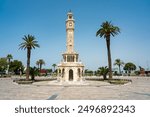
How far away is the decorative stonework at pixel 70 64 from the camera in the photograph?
2122 inches

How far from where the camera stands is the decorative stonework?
53.9m

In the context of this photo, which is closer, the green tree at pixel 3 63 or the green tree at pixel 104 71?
the green tree at pixel 104 71

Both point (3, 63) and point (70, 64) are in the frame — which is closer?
point (70, 64)

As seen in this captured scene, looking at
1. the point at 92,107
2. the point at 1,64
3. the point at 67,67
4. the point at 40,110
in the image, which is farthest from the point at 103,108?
the point at 1,64

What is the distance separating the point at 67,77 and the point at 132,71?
11539 centimetres

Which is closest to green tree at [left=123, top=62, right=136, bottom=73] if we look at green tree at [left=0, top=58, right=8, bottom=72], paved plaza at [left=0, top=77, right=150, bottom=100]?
green tree at [left=0, top=58, right=8, bottom=72]

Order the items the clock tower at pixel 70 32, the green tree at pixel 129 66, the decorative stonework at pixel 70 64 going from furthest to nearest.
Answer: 1. the green tree at pixel 129 66
2. the clock tower at pixel 70 32
3. the decorative stonework at pixel 70 64

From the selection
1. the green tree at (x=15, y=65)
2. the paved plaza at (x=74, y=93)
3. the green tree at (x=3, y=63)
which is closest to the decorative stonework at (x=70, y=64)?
the paved plaza at (x=74, y=93)

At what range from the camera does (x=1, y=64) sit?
357 feet

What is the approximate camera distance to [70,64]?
177 feet

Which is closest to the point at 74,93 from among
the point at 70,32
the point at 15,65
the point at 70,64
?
the point at 70,64

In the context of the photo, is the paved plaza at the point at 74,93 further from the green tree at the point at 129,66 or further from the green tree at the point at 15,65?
the green tree at the point at 129,66

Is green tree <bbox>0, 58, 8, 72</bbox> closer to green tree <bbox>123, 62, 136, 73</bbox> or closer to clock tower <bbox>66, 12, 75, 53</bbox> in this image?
clock tower <bbox>66, 12, 75, 53</bbox>

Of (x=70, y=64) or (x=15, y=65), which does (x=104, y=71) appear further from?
(x=15, y=65)
